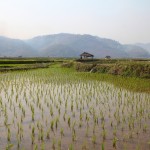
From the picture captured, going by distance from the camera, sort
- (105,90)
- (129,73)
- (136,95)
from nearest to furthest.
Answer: (136,95), (105,90), (129,73)

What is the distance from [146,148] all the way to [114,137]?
821mm

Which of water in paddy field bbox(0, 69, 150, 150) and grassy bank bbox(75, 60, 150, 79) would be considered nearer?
water in paddy field bbox(0, 69, 150, 150)

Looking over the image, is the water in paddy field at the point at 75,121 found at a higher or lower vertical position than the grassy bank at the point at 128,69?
lower

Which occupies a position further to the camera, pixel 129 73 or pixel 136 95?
pixel 129 73

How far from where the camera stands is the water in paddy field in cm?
634

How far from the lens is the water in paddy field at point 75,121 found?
6344mm

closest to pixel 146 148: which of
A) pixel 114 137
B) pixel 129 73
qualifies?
pixel 114 137

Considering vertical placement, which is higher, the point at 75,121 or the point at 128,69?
the point at 128,69

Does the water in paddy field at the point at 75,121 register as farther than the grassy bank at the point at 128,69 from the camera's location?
No

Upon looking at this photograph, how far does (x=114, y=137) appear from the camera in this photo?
21.6 feet

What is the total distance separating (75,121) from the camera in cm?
815

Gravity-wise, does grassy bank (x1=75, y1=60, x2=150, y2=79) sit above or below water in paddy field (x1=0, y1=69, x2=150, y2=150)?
above

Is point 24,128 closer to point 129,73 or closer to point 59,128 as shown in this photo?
point 59,128

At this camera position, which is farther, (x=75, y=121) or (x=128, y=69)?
(x=128, y=69)
